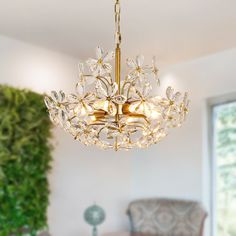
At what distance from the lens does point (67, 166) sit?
13.0 feet

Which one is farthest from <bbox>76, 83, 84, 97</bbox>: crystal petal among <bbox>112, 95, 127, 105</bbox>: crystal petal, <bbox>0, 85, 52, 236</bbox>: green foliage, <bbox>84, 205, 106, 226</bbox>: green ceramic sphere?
<bbox>84, 205, 106, 226</bbox>: green ceramic sphere

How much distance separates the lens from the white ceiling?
282cm

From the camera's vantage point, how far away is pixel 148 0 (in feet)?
8.93

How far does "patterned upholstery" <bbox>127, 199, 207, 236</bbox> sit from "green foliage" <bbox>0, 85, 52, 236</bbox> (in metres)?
1.06

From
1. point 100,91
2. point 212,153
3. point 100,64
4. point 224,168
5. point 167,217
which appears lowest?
point 167,217

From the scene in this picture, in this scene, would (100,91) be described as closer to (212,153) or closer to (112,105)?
(112,105)

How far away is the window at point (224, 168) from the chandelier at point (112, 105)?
2151mm

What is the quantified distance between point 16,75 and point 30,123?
485 mm

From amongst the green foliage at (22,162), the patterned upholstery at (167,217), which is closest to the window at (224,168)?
the patterned upholstery at (167,217)

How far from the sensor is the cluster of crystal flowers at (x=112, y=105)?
68.8 inches

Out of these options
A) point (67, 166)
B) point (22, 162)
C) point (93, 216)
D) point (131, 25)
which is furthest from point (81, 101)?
point (67, 166)

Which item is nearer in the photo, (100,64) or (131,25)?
(100,64)

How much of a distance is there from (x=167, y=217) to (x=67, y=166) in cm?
114

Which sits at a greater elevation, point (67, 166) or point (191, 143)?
point (191, 143)
